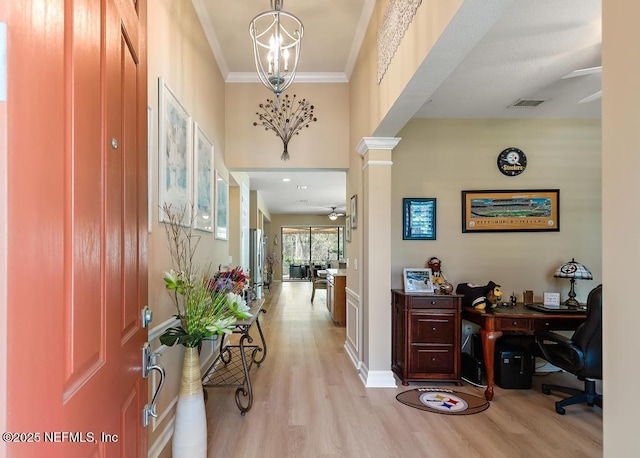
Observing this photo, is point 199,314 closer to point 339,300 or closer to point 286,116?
point 286,116

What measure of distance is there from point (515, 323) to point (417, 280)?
929mm

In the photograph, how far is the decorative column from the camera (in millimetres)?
3498

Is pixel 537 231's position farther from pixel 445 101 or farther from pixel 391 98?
pixel 391 98

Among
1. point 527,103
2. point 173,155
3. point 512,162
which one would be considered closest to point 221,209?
point 173,155

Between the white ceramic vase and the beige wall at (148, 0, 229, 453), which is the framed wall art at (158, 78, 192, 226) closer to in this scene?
the beige wall at (148, 0, 229, 453)

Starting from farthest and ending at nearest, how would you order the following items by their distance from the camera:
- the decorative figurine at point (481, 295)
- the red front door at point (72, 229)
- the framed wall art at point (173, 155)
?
the decorative figurine at point (481, 295), the framed wall art at point (173, 155), the red front door at point (72, 229)

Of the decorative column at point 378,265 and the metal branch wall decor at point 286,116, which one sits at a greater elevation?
the metal branch wall decor at point 286,116

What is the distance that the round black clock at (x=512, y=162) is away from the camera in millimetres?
4141

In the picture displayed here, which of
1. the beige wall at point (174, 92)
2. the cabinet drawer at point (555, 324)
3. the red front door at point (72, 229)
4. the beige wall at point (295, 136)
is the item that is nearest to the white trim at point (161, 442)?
the beige wall at point (174, 92)

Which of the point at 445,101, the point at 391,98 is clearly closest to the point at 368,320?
the point at 391,98

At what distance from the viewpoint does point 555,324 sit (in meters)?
3.33

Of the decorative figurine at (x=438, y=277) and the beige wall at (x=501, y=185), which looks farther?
the beige wall at (x=501, y=185)

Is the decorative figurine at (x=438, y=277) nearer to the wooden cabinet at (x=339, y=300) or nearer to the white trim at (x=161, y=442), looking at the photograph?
the wooden cabinet at (x=339, y=300)

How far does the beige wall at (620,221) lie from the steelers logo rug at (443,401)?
8.06ft
